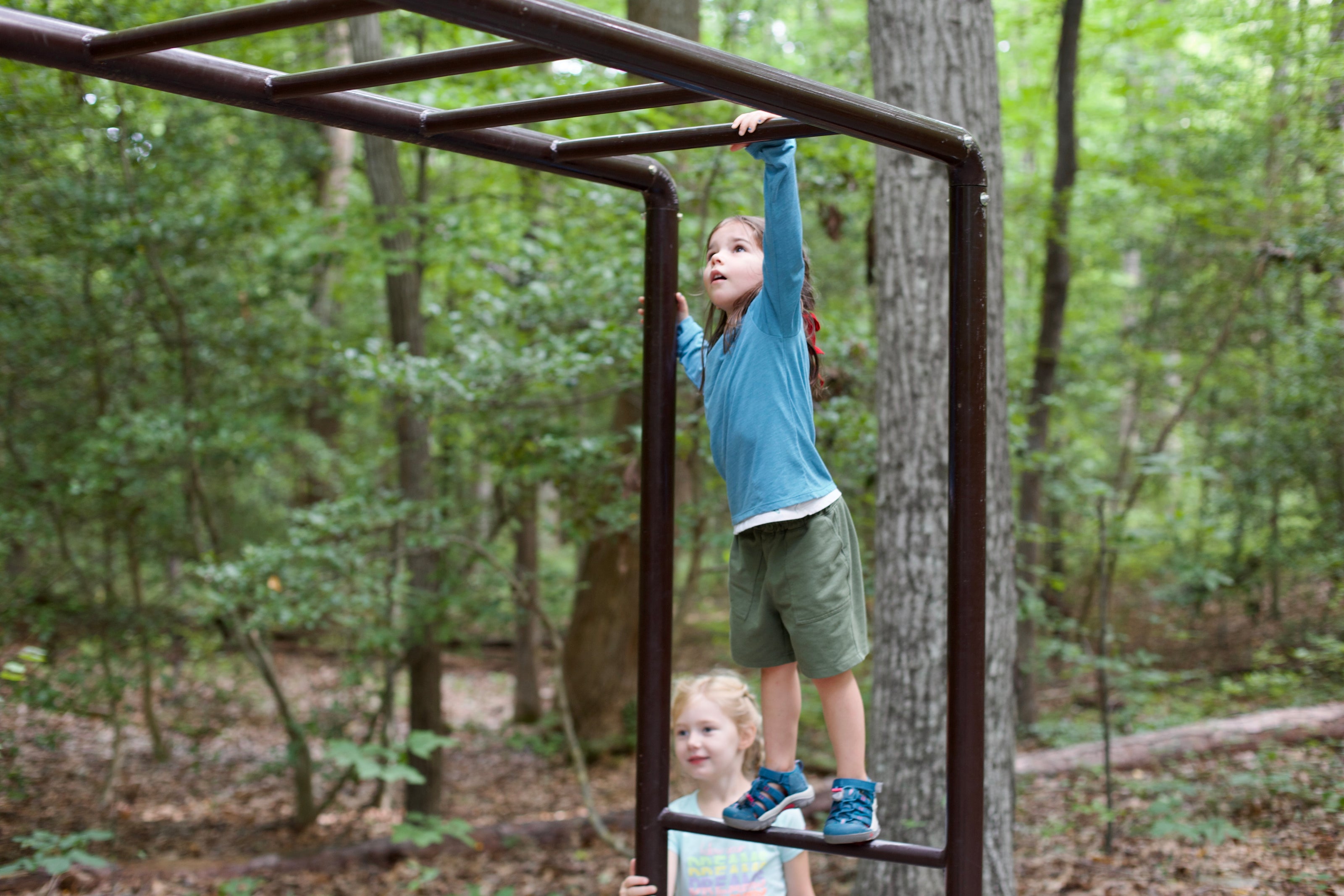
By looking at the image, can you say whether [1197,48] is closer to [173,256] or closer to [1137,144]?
[1137,144]

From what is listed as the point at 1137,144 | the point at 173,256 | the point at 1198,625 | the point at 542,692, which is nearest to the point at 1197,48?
the point at 1137,144

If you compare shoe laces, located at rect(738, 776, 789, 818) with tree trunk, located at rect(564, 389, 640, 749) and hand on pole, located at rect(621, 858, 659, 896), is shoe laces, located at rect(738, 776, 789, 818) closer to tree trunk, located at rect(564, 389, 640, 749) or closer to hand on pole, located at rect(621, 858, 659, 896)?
hand on pole, located at rect(621, 858, 659, 896)

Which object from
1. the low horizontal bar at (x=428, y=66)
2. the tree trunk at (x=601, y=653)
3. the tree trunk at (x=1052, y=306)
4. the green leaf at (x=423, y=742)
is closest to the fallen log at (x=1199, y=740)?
the tree trunk at (x=1052, y=306)

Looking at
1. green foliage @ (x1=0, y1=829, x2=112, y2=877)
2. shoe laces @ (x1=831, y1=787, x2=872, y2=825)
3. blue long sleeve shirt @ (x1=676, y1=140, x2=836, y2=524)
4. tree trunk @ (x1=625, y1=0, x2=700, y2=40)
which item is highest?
tree trunk @ (x1=625, y1=0, x2=700, y2=40)

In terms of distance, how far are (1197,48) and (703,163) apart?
1102cm

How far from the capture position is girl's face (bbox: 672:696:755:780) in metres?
2.24

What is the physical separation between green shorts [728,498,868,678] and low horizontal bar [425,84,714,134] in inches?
30.3

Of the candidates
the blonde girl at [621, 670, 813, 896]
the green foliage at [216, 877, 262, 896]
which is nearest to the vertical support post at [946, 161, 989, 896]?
the blonde girl at [621, 670, 813, 896]

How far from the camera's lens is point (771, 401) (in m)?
1.74

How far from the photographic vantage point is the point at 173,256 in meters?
6.13

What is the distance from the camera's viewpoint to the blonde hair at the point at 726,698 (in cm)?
229

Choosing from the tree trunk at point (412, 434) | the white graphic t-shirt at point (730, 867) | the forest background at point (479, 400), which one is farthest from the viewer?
the tree trunk at point (412, 434)

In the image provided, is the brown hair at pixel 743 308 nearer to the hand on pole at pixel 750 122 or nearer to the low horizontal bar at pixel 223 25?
the hand on pole at pixel 750 122

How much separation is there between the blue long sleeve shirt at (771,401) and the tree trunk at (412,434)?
4270mm
